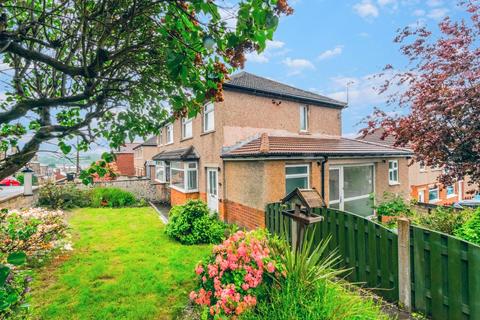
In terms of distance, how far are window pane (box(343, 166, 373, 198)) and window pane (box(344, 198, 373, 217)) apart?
339mm

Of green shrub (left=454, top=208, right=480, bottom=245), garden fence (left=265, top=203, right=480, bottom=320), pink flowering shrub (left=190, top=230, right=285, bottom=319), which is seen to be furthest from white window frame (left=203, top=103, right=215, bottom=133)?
green shrub (left=454, top=208, right=480, bottom=245)

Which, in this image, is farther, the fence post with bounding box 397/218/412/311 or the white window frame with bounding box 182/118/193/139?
the white window frame with bounding box 182/118/193/139

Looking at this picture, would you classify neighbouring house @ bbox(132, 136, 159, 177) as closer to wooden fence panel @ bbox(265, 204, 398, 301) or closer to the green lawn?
the green lawn

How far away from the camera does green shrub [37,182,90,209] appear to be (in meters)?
15.7

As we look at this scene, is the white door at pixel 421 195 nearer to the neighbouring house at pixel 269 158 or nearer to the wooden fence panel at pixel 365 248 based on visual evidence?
the neighbouring house at pixel 269 158

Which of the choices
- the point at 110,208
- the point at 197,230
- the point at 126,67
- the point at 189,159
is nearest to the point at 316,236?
the point at 197,230

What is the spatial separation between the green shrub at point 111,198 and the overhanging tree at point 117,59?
14.7 meters

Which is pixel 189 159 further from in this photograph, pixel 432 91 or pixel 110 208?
pixel 432 91

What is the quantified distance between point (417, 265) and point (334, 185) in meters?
6.94

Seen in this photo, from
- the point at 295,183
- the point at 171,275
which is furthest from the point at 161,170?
the point at 171,275

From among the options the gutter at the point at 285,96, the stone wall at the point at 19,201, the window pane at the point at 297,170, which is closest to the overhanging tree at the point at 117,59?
the window pane at the point at 297,170

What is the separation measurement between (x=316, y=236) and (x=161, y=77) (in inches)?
220

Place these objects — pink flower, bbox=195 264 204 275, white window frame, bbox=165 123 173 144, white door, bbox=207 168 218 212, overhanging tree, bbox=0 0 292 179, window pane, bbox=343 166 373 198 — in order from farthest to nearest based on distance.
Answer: white window frame, bbox=165 123 173 144 → white door, bbox=207 168 218 212 → window pane, bbox=343 166 373 198 → pink flower, bbox=195 264 204 275 → overhanging tree, bbox=0 0 292 179

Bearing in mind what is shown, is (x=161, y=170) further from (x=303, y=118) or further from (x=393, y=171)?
(x=393, y=171)
